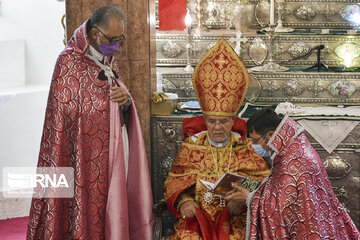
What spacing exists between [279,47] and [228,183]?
111 inches

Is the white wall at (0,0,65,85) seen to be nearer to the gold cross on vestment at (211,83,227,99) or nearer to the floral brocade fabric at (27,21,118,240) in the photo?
the floral brocade fabric at (27,21,118,240)

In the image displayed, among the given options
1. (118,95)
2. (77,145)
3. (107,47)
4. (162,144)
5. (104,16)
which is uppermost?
(104,16)

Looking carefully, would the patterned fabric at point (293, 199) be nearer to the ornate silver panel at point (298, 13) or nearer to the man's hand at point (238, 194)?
the man's hand at point (238, 194)

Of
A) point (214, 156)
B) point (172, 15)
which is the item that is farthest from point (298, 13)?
point (214, 156)

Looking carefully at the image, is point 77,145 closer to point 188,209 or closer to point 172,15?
point 188,209

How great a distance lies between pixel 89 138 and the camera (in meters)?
4.28

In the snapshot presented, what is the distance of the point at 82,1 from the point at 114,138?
1203 millimetres

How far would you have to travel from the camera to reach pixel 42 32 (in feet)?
24.7

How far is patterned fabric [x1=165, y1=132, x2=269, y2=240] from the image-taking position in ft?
14.5

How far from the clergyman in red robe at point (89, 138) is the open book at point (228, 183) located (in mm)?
602

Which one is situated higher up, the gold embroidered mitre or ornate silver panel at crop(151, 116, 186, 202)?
the gold embroidered mitre

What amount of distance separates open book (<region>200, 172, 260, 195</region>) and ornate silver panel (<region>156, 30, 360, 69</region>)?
2434mm

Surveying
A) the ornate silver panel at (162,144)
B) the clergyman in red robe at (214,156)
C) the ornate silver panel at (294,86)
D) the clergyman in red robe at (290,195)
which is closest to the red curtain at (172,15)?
the ornate silver panel at (294,86)
